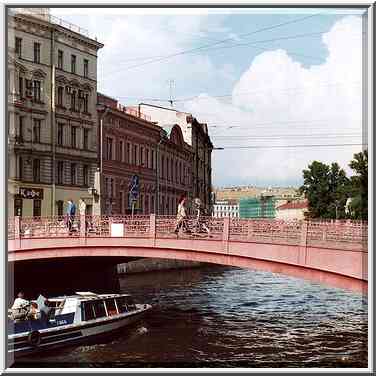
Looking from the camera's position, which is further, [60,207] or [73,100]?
[73,100]

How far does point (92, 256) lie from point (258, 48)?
6.58 meters

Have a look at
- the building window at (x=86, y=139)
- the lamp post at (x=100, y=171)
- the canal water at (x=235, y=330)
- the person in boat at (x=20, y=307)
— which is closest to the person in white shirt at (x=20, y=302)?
the person in boat at (x=20, y=307)

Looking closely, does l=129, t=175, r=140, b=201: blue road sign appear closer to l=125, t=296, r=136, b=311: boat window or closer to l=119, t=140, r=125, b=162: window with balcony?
l=119, t=140, r=125, b=162: window with balcony

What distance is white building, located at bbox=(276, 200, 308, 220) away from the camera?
12729 millimetres

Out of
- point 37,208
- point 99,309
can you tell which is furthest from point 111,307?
point 37,208

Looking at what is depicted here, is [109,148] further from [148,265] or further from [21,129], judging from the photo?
[148,265]

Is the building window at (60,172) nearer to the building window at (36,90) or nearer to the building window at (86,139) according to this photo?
the building window at (86,139)

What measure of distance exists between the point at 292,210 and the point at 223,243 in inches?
64.1

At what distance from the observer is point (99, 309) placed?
1608cm

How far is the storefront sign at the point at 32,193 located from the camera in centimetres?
1292

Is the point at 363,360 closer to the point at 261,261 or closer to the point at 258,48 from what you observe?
the point at 261,261

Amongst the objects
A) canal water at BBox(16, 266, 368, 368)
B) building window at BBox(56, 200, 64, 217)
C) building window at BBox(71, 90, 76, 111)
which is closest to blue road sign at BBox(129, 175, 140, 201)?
building window at BBox(56, 200, 64, 217)

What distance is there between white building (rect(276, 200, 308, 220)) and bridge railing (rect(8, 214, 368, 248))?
0.12 meters

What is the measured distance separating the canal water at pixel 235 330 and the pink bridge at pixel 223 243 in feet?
2.47
